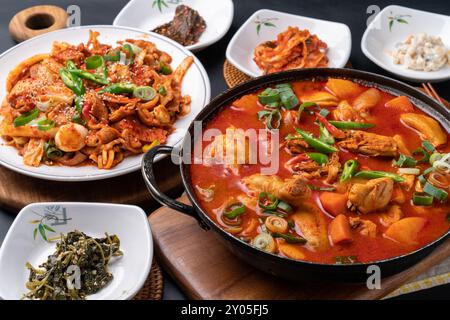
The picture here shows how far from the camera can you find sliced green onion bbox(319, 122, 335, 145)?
2771 mm

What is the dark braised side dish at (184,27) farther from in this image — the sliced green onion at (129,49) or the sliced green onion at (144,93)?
the sliced green onion at (144,93)

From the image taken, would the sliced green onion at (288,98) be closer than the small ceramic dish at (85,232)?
No

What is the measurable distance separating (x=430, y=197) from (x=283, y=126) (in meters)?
0.81

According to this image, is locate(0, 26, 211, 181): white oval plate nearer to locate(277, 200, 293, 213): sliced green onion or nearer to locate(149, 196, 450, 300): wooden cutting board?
locate(149, 196, 450, 300): wooden cutting board

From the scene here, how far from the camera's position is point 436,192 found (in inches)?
97.9

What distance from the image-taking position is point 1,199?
10.1 feet

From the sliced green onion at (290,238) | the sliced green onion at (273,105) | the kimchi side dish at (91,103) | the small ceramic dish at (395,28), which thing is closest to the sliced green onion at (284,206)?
the sliced green onion at (290,238)

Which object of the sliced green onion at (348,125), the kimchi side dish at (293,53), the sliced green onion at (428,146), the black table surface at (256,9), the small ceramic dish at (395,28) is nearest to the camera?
the sliced green onion at (428,146)

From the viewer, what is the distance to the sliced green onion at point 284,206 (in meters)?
2.46

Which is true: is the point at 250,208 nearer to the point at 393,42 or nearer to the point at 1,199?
the point at 1,199

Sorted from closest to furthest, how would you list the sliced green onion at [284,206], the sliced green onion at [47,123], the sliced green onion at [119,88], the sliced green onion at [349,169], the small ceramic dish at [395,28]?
the sliced green onion at [284,206] → the sliced green onion at [349,169] → the sliced green onion at [47,123] → the sliced green onion at [119,88] → the small ceramic dish at [395,28]

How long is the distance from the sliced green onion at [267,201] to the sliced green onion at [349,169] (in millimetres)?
335

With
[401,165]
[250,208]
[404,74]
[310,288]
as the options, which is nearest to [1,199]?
[250,208]

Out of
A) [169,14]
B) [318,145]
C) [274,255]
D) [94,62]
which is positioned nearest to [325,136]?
[318,145]
